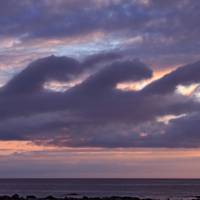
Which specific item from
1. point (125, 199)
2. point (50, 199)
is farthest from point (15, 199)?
point (125, 199)

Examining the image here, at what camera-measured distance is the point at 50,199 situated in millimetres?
83250

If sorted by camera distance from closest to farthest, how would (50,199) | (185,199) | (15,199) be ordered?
(15,199) → (50,199) → (185,199)

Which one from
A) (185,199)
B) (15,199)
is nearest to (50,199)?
(15,199)

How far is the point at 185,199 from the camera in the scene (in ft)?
325

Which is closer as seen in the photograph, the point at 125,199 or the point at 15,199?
the point at 15,199

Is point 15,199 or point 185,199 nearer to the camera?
point 15,199

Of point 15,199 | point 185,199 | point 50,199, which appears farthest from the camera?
point 185,199

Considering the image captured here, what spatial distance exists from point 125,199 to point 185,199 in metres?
18.4

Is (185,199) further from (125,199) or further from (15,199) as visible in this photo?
(15,199)

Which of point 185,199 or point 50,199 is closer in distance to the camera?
point 50,199

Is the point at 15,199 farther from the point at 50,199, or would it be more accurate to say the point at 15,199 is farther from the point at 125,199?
the point at 125,199

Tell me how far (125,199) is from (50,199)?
996cm

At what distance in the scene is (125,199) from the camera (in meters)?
83.9

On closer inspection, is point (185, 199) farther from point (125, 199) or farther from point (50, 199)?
point (50, 199)
